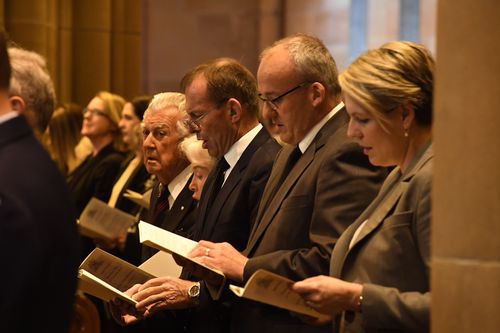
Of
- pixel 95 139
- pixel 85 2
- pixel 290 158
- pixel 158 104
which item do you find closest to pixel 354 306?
pixel 290 158

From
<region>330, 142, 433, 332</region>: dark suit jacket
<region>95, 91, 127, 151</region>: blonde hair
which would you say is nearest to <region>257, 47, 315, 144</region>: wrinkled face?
<region>330, 142, 433, 332</region>: dark suit jacket

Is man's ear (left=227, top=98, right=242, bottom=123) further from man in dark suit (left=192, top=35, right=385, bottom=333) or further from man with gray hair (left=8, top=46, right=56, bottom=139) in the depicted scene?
man with gray hair (left=8, top=46, right=56, bottom=139)

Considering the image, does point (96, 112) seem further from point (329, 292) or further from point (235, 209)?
point (329, 292)

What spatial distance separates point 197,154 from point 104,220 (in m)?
1.51

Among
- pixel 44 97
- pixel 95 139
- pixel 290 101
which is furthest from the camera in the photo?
pixel 95 139

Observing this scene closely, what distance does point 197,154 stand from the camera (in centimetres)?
538

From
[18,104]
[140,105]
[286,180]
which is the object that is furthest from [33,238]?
[140,105]

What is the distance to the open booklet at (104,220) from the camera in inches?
263

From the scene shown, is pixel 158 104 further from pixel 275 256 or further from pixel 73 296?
pixel 73 296

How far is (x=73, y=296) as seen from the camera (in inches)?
104

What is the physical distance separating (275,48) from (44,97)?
1.02m

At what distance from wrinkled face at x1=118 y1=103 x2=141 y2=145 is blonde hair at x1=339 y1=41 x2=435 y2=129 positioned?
468 centimetres

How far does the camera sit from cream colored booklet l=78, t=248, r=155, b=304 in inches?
185

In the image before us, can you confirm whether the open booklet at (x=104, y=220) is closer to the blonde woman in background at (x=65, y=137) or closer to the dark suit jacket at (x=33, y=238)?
the blonde woman in background at (x=65, y=137)
